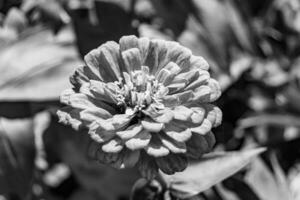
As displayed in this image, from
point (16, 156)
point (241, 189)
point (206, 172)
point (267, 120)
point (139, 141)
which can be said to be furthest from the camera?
point (267, 120)

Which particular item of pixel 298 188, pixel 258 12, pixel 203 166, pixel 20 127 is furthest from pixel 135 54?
pixel 258 12

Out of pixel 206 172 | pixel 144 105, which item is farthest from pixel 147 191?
pixel 144 105

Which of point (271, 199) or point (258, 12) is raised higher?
point (258, 12)

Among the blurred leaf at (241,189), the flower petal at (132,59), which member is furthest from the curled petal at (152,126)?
the blurred leaf at (241,189)

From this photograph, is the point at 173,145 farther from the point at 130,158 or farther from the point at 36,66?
the point at 36,66

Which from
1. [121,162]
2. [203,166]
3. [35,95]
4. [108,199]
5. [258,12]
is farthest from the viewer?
[258,12]

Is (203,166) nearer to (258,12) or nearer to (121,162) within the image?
(121,162)

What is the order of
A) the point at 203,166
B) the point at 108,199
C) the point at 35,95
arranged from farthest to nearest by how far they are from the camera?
the point at 108,199, the point at 35,95, the point at 203,166

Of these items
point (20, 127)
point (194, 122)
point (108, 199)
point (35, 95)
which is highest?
point (194, 122)
